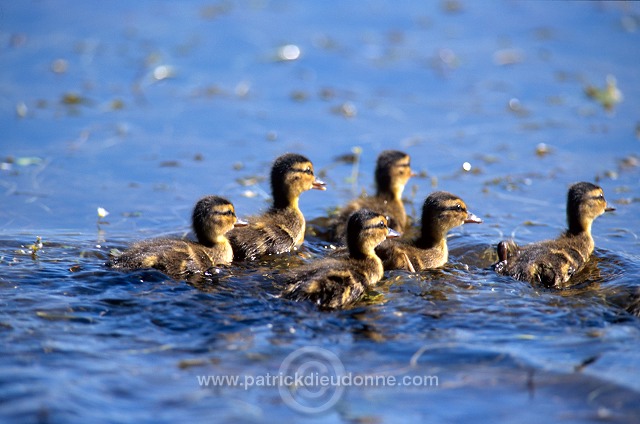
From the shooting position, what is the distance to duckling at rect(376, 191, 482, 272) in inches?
343

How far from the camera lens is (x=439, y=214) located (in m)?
8.95

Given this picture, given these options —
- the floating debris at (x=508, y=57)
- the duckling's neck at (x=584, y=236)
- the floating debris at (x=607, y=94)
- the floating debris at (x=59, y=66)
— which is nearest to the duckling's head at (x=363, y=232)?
the duckling's neck at (x=584, y=236)

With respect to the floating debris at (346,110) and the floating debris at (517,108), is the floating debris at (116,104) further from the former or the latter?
the floating debris at (517,108)

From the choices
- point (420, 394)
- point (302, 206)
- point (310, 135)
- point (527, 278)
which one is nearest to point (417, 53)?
point (310, 135)

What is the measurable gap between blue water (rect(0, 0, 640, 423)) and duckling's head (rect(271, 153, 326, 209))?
55cm

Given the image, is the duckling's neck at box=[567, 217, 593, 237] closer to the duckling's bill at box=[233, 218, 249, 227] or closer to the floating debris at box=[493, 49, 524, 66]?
the duckling's bill at box=[233, 218, 249, 227]

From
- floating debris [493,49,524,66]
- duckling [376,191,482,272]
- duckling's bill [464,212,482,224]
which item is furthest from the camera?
floating debris [493,49,524,66]

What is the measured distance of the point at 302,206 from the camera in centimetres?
1091

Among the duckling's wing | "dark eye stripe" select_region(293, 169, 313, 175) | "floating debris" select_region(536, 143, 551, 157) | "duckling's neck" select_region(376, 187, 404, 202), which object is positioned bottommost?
the duckling's wing

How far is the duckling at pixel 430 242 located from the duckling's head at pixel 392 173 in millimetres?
1227

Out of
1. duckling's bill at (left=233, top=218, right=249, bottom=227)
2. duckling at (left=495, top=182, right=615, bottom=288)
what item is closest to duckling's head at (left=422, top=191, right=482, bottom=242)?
duckling at (left=495, top=182, right=615, bottom=288)

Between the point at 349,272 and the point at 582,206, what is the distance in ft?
9.36

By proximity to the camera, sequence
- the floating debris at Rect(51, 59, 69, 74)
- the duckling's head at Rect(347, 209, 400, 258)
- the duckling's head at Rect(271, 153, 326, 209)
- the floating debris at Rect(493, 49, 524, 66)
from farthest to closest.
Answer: the floating debris at Rect(493, 49, 524, 66) → the floating debris at Rect(51, 59, 69, 74) → the duckling's head at Rect(271, 153, 326, 209) → the duckling's head at Rect(347, 209, 400, 258)

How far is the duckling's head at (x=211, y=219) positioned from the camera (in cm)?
861
